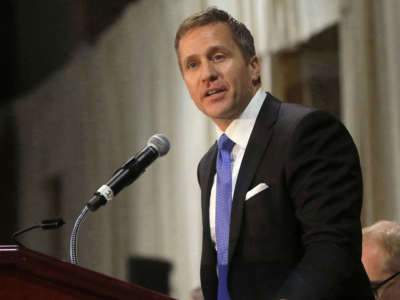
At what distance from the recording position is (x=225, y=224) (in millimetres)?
1523

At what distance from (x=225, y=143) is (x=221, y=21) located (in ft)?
0.96

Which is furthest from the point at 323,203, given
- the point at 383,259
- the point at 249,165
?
the point at 383,259

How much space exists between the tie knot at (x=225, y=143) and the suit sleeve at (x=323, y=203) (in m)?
0.21

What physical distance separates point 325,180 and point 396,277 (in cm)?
79

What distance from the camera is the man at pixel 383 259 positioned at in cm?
195

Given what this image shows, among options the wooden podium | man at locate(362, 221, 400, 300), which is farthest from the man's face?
man at locate(362, 221, 400, 300)

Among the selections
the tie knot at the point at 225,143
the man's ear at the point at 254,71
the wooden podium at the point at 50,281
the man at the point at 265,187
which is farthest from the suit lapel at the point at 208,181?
the wooden podium at the point at 50,281

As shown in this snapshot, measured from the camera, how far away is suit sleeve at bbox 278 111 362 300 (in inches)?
50.7

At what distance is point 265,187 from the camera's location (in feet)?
4.67

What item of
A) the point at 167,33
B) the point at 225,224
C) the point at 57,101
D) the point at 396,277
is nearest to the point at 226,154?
the point at 225,224

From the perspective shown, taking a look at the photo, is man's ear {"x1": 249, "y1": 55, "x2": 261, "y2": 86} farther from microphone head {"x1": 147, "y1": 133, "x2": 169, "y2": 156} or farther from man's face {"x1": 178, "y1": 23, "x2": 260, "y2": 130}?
microphone head {"x1": 147, "y1": 133, "x2": 169, "y2": 156}

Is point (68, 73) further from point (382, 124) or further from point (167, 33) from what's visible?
point (382, 124)

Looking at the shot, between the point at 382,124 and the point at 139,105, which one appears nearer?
the point at 382,124

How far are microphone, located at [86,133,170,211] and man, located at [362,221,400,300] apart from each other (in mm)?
807
